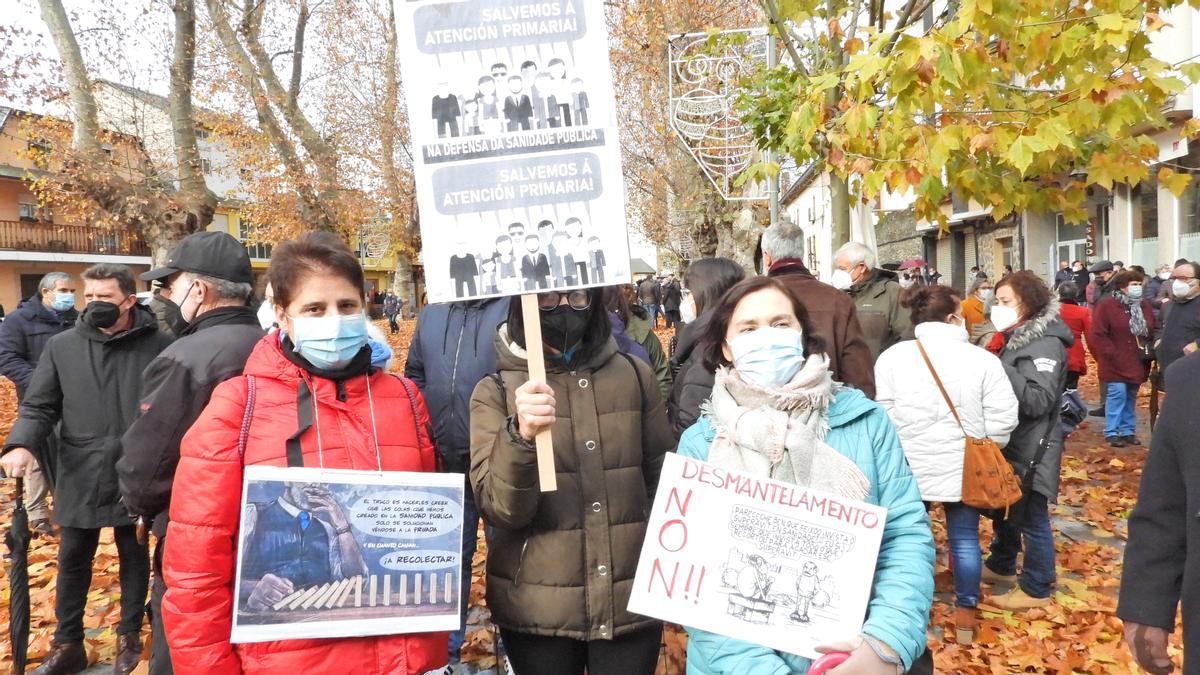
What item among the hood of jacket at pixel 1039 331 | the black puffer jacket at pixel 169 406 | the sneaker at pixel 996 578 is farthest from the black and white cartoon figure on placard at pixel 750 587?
the sneaker at pixel 996 578

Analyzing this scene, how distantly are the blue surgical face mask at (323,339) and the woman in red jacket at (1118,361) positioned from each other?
9.51 metres

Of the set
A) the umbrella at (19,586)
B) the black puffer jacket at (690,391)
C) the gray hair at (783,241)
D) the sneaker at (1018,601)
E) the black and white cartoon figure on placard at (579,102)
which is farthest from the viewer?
the sneaker at (1018,601)

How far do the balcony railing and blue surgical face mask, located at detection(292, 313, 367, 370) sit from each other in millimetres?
38883

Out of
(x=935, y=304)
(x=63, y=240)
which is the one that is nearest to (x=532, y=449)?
(x=935, y=304)

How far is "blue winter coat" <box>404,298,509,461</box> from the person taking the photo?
3723 millimetres

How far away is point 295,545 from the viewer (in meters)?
2.21

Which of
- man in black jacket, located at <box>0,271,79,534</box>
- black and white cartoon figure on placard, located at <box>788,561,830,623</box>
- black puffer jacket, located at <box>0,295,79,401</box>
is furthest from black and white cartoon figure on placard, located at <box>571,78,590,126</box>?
black puffer jacket, located at <box>0,295,79,401</box>

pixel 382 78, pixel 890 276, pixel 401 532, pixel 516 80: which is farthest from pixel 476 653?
pixel 382 78

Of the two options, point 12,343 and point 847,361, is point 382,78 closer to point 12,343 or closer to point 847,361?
point 12,343

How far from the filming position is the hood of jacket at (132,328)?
431cm

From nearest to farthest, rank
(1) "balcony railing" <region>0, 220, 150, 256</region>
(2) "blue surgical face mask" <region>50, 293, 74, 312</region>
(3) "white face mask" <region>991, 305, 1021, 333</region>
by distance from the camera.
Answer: (3) "white face mask" <region>991, 305, 1021, 333</region> < (2) "blue surgical face mask" <region>50, 293, 74, 312</region> < (1) "balcony railing" <region>0, 220, 150, 256</region>

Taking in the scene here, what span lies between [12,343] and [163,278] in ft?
17.8

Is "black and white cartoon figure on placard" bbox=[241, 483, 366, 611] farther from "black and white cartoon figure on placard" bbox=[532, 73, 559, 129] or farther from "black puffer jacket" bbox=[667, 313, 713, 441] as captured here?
"black puffer jacket" bbox=[667, 313, 713, 441]

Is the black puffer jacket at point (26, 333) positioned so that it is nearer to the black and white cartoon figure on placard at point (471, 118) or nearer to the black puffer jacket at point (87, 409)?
the black puffer jacket at point (87, 409)
